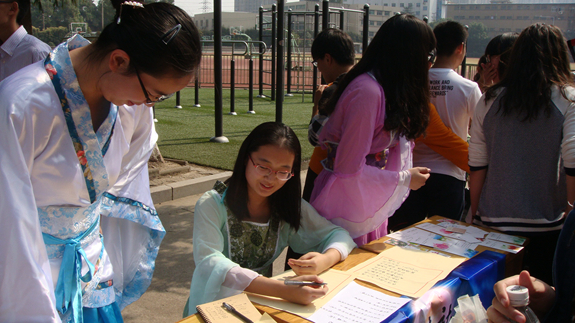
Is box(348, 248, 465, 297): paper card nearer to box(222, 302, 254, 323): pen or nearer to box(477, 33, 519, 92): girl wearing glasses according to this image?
box(222, 302, 254, 323): pen

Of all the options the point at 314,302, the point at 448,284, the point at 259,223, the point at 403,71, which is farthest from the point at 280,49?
the point at 314,302

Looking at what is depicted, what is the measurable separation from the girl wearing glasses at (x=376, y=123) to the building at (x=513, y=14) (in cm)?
3996

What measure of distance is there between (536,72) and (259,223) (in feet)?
4.49

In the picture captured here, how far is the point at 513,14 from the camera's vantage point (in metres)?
58.0

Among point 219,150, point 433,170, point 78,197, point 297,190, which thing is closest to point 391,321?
point 297,190

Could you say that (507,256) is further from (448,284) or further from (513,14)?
(513,14)

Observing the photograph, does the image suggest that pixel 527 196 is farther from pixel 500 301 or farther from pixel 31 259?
pixel 31 259

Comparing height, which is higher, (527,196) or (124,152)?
(124,152)

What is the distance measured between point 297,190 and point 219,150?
4.68m

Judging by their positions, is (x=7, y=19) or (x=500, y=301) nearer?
(x=500, y=301)

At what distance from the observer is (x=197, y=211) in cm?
189

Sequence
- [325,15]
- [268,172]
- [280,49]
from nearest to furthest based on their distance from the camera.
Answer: [268,172], [280,49], [325,15]

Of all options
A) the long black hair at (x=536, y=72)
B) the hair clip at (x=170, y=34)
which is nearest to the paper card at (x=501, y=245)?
the long black hair at (x=536, y=72)

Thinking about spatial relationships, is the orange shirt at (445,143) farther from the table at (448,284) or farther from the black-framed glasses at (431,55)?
the table at (448,284)
